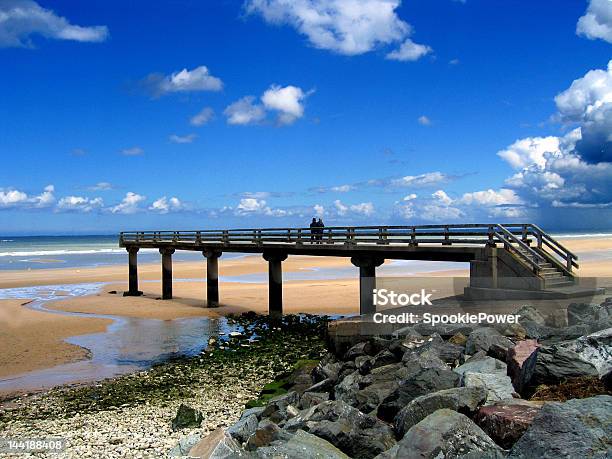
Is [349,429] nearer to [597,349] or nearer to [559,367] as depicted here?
[559,367]

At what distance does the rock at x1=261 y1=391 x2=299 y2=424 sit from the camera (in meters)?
7.93

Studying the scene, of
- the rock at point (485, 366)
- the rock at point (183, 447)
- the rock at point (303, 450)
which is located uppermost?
the rock at point (485, 366)

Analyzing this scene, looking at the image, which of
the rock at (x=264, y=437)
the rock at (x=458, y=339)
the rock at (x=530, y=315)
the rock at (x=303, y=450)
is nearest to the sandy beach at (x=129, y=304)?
the rock at (x=530, y=315)

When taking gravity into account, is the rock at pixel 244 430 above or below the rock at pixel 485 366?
below

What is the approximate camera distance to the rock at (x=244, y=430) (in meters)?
7.45

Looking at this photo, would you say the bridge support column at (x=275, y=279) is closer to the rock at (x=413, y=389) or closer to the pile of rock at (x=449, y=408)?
the pile of rock at (x=449, y=408)

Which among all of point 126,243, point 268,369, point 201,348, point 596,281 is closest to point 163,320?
point 201,348

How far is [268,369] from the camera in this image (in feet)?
44.6

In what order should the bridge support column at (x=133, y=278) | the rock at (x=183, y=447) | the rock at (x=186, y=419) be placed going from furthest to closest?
the bridge support column at (x=133, y=278) → the rock at (x=186, y=419) → the rock at (x=183, y=447)

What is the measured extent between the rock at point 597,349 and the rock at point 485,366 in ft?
2.99

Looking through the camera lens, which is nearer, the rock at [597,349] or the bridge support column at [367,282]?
the rock at [597,349]

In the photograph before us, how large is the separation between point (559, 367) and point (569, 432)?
6.50 ft

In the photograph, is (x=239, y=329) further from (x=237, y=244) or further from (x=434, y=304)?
(x=434, y=304)

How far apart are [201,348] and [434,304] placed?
748cm
